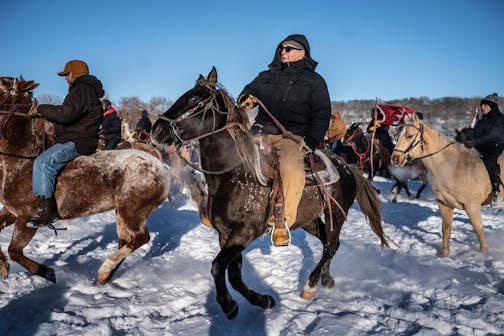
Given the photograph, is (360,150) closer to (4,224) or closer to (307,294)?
(307,294)

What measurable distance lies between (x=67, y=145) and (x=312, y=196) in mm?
3300

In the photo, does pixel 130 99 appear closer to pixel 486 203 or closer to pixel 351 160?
pixel 351 160

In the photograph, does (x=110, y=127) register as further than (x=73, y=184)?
Yes

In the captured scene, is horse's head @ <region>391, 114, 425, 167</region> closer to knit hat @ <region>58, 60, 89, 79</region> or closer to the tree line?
knit hat @ <region>58, 60, 89, 79</region>

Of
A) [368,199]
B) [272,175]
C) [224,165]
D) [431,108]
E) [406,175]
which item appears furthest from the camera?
[431,108]

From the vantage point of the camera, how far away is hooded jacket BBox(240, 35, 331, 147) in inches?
176

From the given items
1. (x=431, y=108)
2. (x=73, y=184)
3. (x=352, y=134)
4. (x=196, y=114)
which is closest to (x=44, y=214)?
(x=73, y=184)

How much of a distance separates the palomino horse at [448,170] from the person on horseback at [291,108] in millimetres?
3369

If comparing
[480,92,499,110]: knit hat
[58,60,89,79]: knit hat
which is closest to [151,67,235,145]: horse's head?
[58,60,89,79]: knit hat

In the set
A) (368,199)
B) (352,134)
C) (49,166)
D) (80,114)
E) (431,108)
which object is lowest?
(368,199)

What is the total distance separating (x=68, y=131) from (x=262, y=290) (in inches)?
134

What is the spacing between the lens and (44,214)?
15.4 ft

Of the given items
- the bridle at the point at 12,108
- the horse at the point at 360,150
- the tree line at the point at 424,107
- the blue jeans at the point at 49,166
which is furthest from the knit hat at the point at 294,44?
the tree line at the point at 424,107

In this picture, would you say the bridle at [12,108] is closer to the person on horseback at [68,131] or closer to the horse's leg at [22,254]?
the person on horseback at [68,131]
